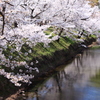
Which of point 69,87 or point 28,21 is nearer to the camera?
point 28,21

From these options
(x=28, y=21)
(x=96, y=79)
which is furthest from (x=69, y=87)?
(x=28, y=21)

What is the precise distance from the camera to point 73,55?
75.8ft

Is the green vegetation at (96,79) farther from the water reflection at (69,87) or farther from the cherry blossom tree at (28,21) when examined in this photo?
the cherry blossom tree at (28,21)

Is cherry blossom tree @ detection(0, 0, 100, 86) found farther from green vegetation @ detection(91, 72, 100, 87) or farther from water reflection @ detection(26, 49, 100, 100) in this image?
green vegetation @ detection(91, 72, 100, 87)

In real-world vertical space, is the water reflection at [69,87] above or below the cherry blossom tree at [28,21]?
below

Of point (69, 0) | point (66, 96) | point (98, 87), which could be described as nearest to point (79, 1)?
point (69, 0)

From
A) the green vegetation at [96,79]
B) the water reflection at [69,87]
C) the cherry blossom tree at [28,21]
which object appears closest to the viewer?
the cherry blossom tree at [28,21]

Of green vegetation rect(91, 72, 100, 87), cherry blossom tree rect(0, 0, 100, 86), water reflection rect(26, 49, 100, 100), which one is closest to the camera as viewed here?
cherry blossom tree rect(0, 0, 100, 86)

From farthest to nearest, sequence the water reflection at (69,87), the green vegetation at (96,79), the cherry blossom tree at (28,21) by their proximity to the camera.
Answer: the green vegetation at (96,79), the water reflection at (69,87), the cherry blossom tree at (28,21)

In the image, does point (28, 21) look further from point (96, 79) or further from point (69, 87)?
point (96, 79)

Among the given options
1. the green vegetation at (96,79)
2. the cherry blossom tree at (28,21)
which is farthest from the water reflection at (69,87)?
the cherry blossom tree at (28,21)

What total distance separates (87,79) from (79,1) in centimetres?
815

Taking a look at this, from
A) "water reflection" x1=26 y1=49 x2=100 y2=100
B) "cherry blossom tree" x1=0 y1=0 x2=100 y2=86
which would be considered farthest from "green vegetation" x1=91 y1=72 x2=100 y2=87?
"cherry blossom tree" x1=0 y1=0 x2=100 y2=86

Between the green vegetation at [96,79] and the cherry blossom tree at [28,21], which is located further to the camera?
the green vegetation at [96,79]
